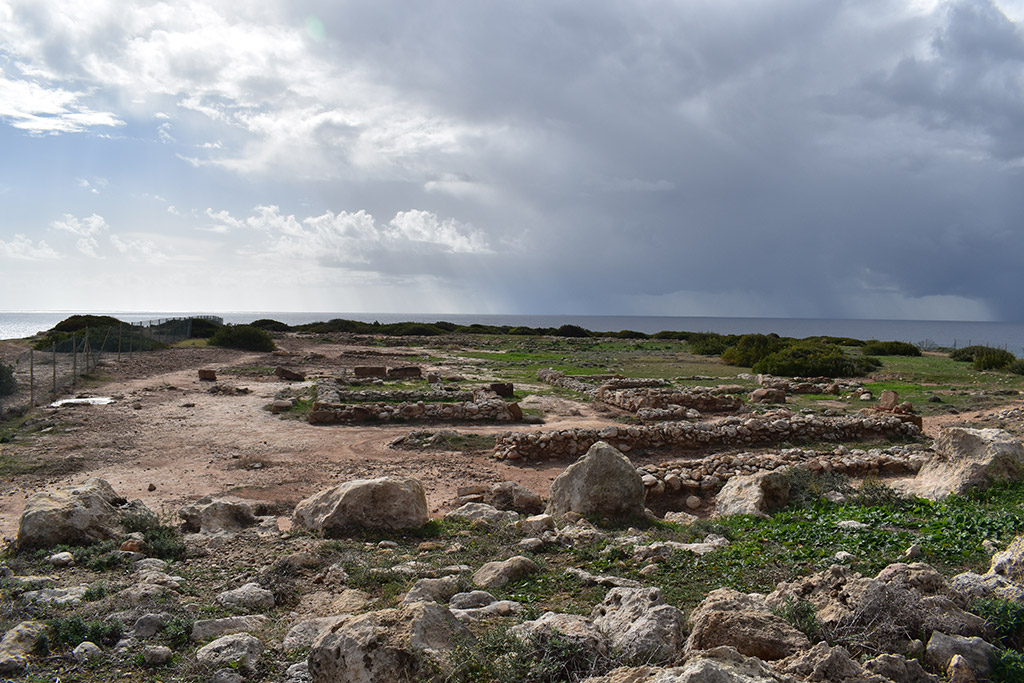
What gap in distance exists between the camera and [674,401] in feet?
64.2

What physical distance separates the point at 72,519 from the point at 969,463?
11493 mm

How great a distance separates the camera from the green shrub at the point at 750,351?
35013 millimetres

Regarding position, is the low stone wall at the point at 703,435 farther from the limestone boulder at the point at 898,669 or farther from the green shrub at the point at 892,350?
the green shrub at the point at 892,350

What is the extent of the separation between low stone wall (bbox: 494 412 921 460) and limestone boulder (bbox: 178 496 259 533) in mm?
6082

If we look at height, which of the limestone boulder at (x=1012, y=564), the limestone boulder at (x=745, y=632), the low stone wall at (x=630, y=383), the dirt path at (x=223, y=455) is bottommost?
the dirt path at (x=223, y=455)

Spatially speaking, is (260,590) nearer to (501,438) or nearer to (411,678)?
(411,678)

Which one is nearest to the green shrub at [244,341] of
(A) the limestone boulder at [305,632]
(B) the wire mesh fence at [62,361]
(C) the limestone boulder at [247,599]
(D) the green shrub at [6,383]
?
(B) the wire mesh fence at [62,361]

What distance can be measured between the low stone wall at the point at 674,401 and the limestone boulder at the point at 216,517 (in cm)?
1313

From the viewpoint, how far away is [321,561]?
6250 mm

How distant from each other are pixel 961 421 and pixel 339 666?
17.9 metres

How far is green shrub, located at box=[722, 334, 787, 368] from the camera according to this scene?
35013mm

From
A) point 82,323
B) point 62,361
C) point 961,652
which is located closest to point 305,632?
point 961,652

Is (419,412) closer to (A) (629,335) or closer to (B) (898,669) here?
(B) (898,669)

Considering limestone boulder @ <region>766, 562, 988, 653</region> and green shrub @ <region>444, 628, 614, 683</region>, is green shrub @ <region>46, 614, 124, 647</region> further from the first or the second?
limestone boulder @ <region>766, 562, 988, 653</region>
